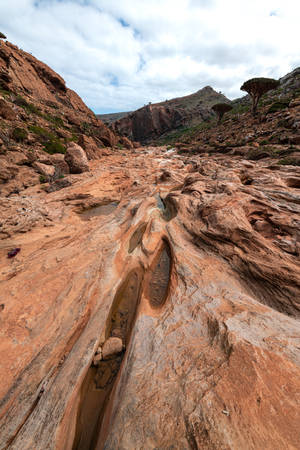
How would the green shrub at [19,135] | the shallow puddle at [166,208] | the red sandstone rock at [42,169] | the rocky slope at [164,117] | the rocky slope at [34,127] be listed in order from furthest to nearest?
the rocky slope at [164,117] → the green shrub at [19,135] → the red sandstone rock at [42,169] → the rocky slope at [34,127] → the shallow puddle at [166,208]

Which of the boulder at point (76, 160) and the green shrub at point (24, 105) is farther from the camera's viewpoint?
the green shrub at point (24, 105)

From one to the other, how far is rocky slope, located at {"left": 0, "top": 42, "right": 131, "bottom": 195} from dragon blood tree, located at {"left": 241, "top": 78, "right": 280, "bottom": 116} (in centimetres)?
2302

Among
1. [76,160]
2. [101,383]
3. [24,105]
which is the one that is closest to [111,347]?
[101,383]

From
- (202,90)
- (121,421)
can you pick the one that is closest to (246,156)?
(121,421)

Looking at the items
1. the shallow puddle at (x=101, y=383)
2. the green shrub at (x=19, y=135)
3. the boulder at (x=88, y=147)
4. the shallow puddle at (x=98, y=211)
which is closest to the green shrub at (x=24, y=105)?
the boulder at (x=88, y=147)

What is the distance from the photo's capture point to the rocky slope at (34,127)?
10859 mm

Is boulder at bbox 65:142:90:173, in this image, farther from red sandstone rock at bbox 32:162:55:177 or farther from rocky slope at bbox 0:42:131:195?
red sandstone rock at bbox 32:162:55:177

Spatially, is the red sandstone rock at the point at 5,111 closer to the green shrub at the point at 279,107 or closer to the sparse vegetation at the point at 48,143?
the sparse vegetation at the point at 48,143

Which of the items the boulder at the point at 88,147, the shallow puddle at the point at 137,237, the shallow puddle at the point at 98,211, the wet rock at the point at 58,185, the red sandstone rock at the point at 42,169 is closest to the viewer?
the shallow puddle at the point at 137,237

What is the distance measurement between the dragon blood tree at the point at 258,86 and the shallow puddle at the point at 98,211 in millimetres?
28453

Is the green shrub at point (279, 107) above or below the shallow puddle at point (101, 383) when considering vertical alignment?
above

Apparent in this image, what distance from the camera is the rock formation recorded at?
175 centimetres

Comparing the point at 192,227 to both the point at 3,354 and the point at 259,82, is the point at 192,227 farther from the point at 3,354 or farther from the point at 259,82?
the point at 259,82

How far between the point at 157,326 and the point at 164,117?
75189 millimetres
